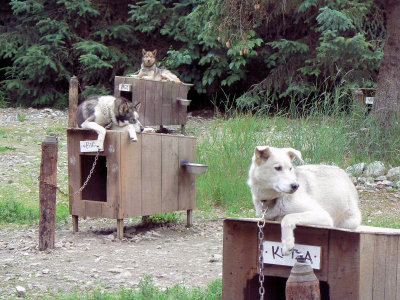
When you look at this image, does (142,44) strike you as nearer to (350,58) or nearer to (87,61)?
(87,61)

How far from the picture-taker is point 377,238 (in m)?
3.34

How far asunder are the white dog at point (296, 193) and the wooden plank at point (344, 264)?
258 millimetres

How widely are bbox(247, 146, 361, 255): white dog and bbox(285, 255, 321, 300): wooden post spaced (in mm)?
265

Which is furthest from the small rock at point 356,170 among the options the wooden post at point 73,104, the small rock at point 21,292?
the small rock at point 21,292

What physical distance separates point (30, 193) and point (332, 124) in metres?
4.76

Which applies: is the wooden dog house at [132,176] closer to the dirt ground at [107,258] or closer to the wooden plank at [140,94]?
the dirt ground at [107,258]

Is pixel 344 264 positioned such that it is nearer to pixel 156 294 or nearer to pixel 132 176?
pixel 156 294

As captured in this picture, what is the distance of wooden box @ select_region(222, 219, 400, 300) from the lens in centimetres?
325

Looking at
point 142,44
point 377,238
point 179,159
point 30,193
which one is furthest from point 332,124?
point 142,44

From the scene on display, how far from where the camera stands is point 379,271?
340cm

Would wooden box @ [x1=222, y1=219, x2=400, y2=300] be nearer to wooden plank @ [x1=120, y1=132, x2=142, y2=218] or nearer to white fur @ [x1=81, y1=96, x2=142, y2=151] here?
wooden plank @ [x1=120, y1=132, x2=142, y2=218]

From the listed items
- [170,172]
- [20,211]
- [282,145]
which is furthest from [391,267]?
[20,211]

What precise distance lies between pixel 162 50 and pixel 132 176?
1290 cm

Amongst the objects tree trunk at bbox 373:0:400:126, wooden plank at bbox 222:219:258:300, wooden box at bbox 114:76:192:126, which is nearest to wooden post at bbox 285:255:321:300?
wooden plank at bbox 222:219:258:300
